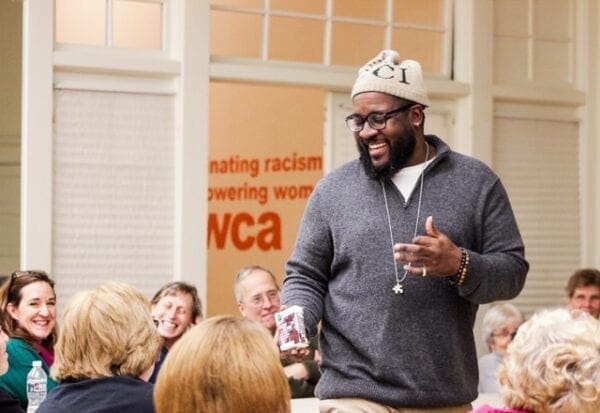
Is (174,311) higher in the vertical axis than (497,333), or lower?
Result: higher

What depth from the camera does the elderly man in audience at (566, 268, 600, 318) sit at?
24.1 ft

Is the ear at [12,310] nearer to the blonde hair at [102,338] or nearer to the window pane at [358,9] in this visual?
the blonde hair at [102,338]

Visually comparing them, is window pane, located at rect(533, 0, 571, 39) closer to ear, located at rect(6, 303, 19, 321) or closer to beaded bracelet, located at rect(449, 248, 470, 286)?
ear, located at rect(6, 303, 19, 321)

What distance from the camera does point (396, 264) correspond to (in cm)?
356

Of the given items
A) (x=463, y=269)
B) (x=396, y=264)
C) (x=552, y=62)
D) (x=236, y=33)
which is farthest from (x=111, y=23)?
(x=463, y=269)

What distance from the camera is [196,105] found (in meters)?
6.84

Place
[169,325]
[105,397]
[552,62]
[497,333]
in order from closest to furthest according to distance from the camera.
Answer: [105,397] < [169,325] < [497,333] < [552,62]

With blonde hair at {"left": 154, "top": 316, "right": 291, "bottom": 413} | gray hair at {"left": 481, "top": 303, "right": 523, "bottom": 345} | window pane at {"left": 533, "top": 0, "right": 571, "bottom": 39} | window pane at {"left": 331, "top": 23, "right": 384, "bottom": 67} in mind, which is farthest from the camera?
window pane at {"left": 533, "top": 0, "right": 571, "bottom": 39}

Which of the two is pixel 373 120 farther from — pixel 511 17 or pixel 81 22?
pixel 511 17

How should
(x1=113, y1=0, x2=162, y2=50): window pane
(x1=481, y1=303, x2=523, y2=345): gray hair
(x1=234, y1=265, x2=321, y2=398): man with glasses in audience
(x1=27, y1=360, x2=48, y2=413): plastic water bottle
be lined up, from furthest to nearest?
(x1=481, y1=303, x2=523, y2=345): gray hair < (x1=113, y1=0, x2=162, y2=50): window pane < (x1=234, y1=265, x2=321, y2=398): man with glasses in audience < (x1=27, y1=360, x2=48, y2=413): plastic water bottle

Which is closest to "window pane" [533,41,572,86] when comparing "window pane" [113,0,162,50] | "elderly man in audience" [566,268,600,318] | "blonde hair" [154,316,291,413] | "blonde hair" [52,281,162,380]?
"elderly man in audience" [566,268,600,318]

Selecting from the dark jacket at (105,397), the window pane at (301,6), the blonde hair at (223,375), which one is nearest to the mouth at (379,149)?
the dark jacket at (105,397)

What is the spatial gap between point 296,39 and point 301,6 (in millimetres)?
195

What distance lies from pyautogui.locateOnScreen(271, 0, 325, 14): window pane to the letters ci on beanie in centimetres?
368
